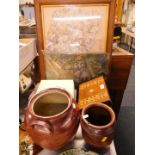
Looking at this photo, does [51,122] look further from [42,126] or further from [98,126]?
[98,126]

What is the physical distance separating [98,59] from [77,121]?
51 cm

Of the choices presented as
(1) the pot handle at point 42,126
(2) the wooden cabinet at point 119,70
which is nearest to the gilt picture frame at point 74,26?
(2) the wooden cabinet at point 119,70

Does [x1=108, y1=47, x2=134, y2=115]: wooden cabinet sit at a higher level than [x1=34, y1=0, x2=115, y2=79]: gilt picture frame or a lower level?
lower

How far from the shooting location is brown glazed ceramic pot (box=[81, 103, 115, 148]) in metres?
0.64

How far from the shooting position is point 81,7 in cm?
99

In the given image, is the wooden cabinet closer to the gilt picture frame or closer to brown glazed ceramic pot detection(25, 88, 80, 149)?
the gilt picture frame

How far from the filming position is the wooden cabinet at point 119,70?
1152 millimetres

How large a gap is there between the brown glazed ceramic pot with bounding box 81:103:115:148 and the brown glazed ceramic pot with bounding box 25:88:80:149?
0.04 m

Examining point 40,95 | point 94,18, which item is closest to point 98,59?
point 94,18

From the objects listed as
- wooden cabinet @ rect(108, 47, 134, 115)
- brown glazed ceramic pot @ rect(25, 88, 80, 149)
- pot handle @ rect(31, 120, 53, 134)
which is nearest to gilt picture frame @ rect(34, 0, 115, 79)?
wooden cabinet @ rect(108, 47, 134, 115)

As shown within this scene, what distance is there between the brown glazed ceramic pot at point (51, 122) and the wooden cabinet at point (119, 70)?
558 mm

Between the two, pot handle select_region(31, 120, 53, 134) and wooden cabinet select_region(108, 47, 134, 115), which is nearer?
pot handle select_region(31, 120, 53, 134)

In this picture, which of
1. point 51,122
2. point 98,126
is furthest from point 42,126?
point 98,126
